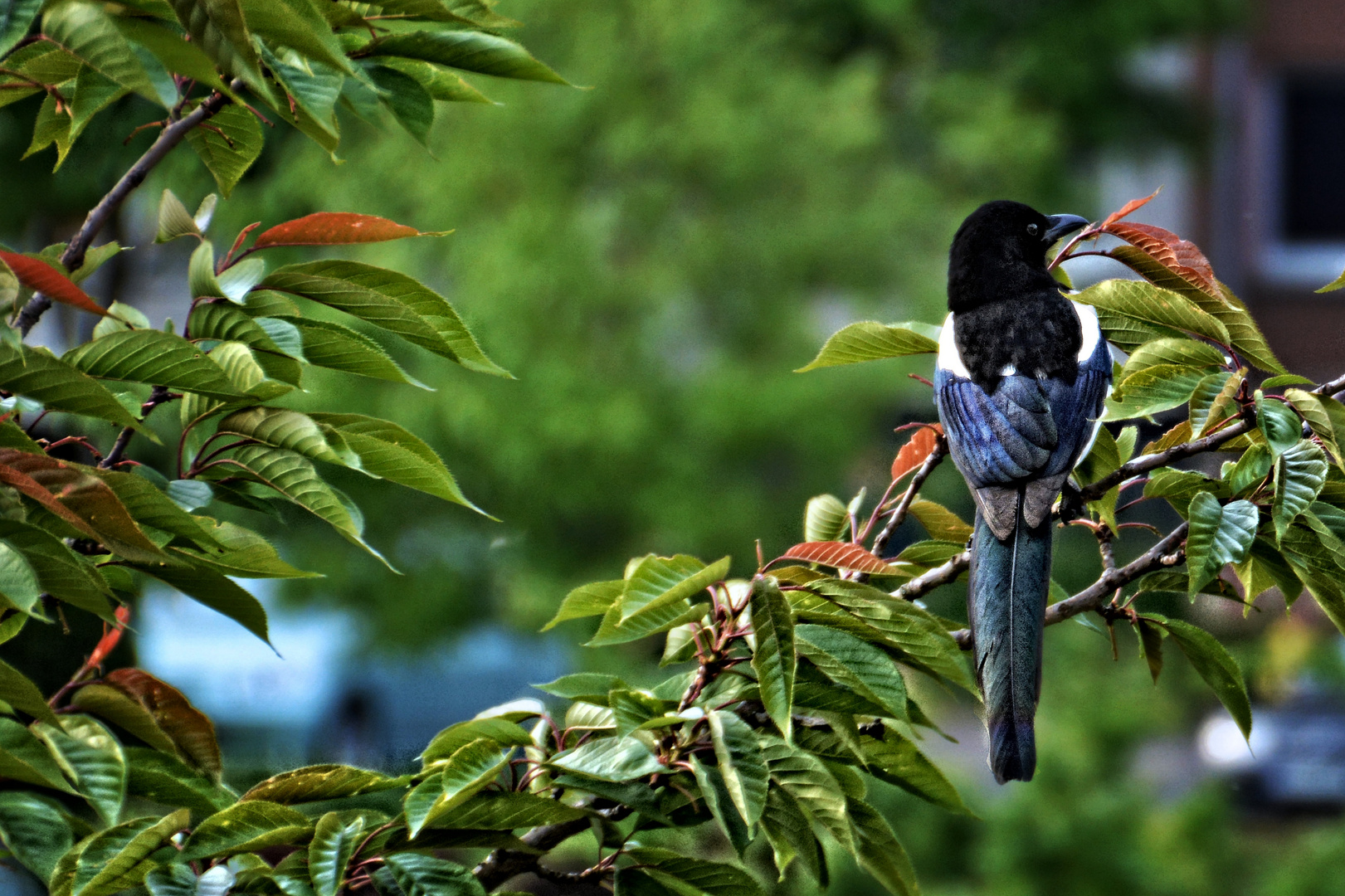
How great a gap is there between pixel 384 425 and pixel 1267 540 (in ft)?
4.35

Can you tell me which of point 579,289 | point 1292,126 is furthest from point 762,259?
point 1292,126

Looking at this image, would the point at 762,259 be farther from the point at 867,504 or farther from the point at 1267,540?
the point at 1267,540

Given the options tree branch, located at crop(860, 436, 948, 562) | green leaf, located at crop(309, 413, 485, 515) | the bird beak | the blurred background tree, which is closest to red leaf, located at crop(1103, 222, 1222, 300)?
tree branch, located at crop(860, 436, 948, 562)

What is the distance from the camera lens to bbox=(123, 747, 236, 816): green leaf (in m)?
2.11

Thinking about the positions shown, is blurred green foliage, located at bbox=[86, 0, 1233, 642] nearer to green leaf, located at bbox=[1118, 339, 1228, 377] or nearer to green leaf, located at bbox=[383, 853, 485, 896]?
green leaf, located at bbox=[1118, 339, 1228, 377]

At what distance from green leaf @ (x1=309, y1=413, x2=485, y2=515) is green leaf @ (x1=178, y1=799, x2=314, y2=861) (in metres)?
0.47

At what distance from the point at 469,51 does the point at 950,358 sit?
1.04m

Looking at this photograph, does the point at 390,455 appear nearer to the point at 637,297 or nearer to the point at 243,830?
the point at 243,830

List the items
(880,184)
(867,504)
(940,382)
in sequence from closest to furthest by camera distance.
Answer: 1. (940,382)
2. (880,184)
3. (867,504)

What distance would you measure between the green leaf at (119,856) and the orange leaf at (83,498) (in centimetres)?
36

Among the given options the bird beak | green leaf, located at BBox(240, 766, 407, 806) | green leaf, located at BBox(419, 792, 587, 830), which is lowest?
green leaf, located at BBox(240, 766, 407, 806)

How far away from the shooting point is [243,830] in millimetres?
1858

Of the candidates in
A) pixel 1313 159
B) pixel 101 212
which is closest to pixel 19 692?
pixel 101 212

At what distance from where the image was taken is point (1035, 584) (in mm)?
2201
